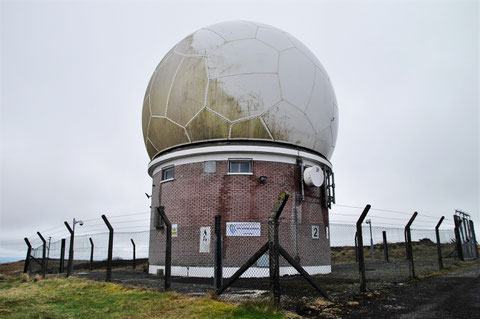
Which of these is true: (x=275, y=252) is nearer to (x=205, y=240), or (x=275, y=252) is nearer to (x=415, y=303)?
(x=415, y=303)

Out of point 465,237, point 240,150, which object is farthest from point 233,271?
point 465,237

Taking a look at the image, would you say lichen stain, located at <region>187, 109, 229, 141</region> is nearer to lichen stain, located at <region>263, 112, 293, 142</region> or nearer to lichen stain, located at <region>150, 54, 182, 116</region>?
lichen stain, located at <region>263, 112, 293, 142</region>

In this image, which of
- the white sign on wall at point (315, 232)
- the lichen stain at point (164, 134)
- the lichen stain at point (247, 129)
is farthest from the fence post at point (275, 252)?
the lichen stain at point (164, 134)

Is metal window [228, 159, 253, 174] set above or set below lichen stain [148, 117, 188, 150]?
below

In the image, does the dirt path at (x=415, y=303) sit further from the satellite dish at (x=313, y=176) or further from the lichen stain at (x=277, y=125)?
the lichen stain at (x=277, y=125)

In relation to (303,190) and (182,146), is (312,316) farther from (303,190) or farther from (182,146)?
(182,146)

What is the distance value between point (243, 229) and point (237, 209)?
72 centimetres

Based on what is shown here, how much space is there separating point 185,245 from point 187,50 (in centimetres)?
774

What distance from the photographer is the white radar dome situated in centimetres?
1359

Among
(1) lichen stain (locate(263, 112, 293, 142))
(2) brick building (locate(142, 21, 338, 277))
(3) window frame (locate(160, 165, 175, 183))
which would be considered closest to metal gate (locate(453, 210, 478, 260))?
(2) brick building (locate(142, 21, 338, 277))

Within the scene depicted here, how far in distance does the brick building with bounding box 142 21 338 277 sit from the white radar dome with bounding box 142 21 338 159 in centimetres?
4

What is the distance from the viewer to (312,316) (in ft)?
20.2

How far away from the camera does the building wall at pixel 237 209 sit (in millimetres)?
12969

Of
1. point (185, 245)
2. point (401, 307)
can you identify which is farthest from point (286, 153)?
point (401, 307)
